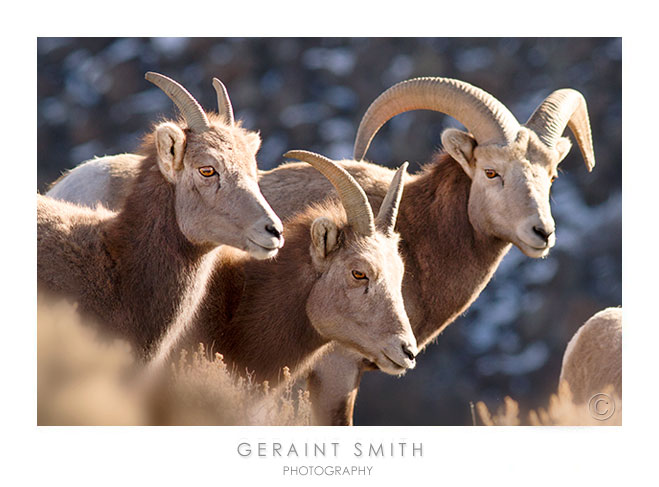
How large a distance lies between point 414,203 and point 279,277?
159 cm

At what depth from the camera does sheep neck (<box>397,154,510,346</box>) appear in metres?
7.99

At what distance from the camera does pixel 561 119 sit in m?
8.21

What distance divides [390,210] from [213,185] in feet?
4.84

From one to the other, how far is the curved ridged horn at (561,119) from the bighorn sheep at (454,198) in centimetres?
1

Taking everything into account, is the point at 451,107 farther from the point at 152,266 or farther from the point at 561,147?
the point at 152,266

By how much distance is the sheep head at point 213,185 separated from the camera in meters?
6.27

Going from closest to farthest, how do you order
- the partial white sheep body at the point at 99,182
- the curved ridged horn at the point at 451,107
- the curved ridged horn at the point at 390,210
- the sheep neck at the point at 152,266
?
the sheep neck at the point at 152,266, the curved ridged horn at the point at 390,210, the curved ridged horn at the point at 451,107, the partial white sheep body at the point at 99,182

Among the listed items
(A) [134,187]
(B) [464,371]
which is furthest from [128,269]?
(B) [464,371]

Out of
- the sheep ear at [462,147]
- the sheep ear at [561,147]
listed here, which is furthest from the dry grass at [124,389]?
the sheep ear at [561,147]

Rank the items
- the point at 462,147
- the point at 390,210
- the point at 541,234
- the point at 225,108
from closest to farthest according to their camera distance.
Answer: the point at 225,108 < the point at 390,210 < the point at 541,234 < the point at 462,147

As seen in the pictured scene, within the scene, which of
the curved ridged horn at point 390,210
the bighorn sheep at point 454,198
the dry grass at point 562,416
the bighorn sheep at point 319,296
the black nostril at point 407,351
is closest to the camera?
the black nostril at point 407,351

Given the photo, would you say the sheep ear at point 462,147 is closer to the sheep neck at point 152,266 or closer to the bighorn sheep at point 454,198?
the bighorn sheep at point 454,198

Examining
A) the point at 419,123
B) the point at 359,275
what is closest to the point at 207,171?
the point at 359,275
